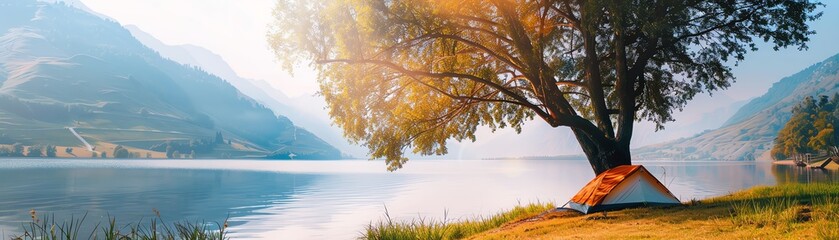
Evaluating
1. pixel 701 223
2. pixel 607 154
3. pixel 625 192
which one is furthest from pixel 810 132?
pixel 701 223

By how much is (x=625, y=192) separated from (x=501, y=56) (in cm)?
797

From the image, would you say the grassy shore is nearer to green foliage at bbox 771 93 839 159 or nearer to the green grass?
the green grass

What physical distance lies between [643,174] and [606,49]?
10.5 m

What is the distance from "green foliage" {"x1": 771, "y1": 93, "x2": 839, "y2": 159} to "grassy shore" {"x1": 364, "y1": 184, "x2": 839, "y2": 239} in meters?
123

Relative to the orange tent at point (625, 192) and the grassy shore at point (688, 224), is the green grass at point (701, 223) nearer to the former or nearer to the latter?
the grassy shore at point (688, 224)

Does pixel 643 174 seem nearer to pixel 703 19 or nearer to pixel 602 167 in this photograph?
pixel 602 167

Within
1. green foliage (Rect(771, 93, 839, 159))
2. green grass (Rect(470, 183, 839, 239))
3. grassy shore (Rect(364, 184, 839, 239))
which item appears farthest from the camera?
green foliage (Rect(771, 93, 839, 159))

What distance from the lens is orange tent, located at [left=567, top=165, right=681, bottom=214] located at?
74.7 ft

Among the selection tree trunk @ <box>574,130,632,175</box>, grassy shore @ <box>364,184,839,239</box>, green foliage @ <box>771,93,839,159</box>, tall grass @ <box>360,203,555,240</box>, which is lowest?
tall grass @ <box>360,203,555,240</box>

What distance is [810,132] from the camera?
136m

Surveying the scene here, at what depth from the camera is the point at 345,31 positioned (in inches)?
874

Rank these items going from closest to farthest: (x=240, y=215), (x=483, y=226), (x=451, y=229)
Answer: (x=451, y=229) → (x=483, y=226) → (x=240, y=215)

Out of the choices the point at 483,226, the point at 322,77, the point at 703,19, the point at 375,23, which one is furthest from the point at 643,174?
the point at 322,77

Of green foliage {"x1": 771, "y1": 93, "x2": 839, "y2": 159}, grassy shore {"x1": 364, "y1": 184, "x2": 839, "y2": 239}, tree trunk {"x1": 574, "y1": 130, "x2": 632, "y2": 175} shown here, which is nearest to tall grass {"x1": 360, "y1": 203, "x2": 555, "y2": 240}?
grassy shore {"x1": 364, "y1": 184, "x2": 839, "y2": 239}
